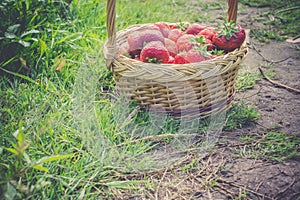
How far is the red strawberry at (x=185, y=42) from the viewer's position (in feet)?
5.92

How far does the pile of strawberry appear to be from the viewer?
1.70 m

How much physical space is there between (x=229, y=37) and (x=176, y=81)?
38 cm

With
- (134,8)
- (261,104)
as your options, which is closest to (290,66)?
(261,104)

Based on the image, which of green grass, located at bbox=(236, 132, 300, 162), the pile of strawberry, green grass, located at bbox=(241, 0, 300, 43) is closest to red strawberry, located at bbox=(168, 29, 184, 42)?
the pile of strawberry

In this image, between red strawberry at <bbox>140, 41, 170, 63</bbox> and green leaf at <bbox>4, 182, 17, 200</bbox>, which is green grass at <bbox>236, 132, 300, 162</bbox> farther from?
green leaf at <bbox>4, 182, 17, 200</bbox>

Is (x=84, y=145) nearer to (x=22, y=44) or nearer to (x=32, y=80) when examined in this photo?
(x=32, y=80)

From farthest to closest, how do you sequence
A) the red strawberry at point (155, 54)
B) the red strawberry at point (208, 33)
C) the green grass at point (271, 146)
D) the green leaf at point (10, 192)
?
the red strawberry at point (208, 33) → the red strawberry at point (155, 54) → the green grass at point (271, 146) → the green leaf at point (10, 192)

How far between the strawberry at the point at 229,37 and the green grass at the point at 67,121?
31 centimetres

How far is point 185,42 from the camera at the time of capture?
71.5 inches

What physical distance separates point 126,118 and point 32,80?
510mm

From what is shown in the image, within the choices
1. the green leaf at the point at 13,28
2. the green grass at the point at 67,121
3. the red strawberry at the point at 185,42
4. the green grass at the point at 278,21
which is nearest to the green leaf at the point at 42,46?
the green grass at the point at 67,121

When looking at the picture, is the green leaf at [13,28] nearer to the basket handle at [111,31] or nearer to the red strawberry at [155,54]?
the basket handle at [111,31]

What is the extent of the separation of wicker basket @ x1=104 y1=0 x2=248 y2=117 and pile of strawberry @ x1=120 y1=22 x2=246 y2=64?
8 cm

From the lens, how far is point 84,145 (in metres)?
1.59
